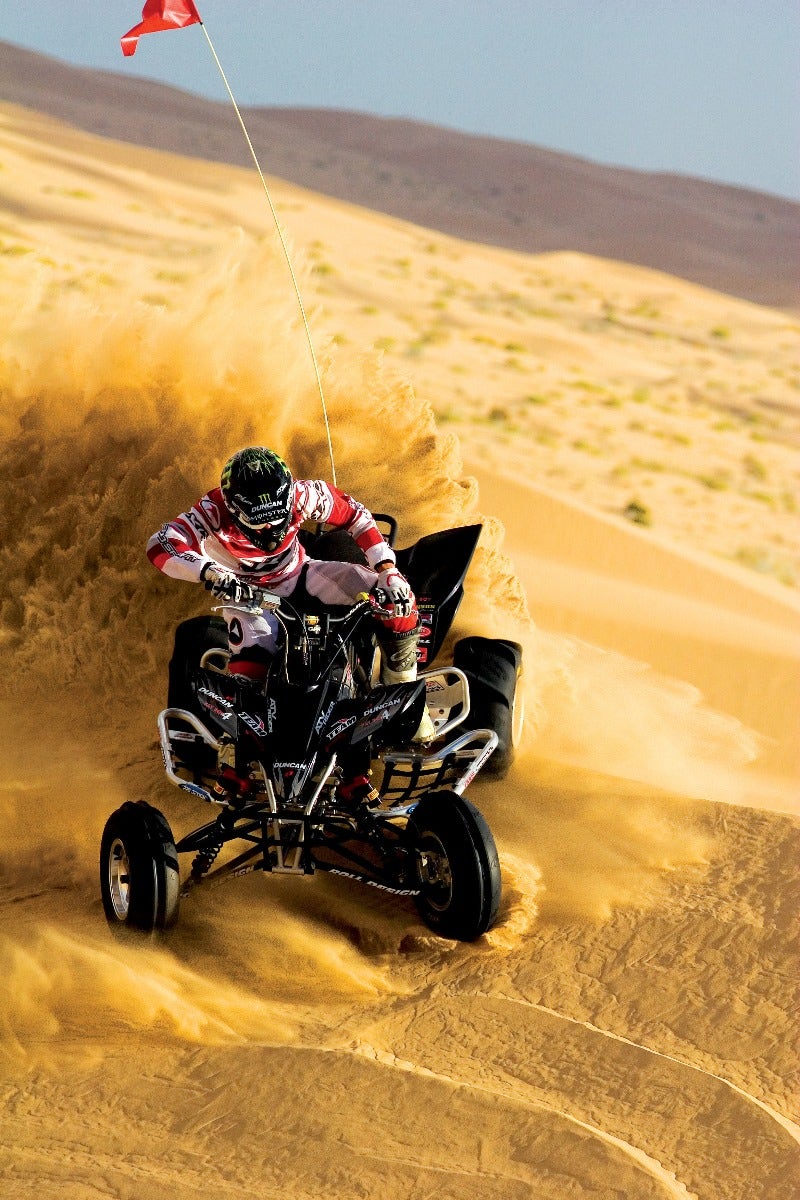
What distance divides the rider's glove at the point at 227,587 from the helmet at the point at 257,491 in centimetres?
31

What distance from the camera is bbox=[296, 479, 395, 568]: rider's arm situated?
614cm

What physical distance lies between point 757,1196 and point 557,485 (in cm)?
1958

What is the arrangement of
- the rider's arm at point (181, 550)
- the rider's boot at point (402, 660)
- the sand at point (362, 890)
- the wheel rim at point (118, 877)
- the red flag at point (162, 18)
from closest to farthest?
the sand at point (362, 890) → the wheel rim at point (118, 877) → the rider's arm at point (181, 550) → the rider's boot at point (402, 660) → the red flag at point (162, 18)

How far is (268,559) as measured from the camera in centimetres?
604

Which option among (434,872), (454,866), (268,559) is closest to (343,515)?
(268,559)

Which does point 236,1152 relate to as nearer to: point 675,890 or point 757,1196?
point 757,1196

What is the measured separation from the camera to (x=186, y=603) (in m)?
7.90

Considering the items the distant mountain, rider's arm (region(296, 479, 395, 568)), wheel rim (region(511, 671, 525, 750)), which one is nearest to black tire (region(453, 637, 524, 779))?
wheel rim (region(511, 671, 525, 750))

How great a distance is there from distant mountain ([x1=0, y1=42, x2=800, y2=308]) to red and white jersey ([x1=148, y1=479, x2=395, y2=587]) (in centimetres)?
6469

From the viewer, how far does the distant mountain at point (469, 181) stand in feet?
259

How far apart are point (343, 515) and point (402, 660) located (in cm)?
84

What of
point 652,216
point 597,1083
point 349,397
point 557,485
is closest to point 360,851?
point 597,1083

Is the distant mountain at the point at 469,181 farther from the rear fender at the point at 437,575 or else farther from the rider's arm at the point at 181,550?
the rider's arm at the point at 181,550

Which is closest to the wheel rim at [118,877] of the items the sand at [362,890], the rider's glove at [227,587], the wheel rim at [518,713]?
the sand at [362,890]
